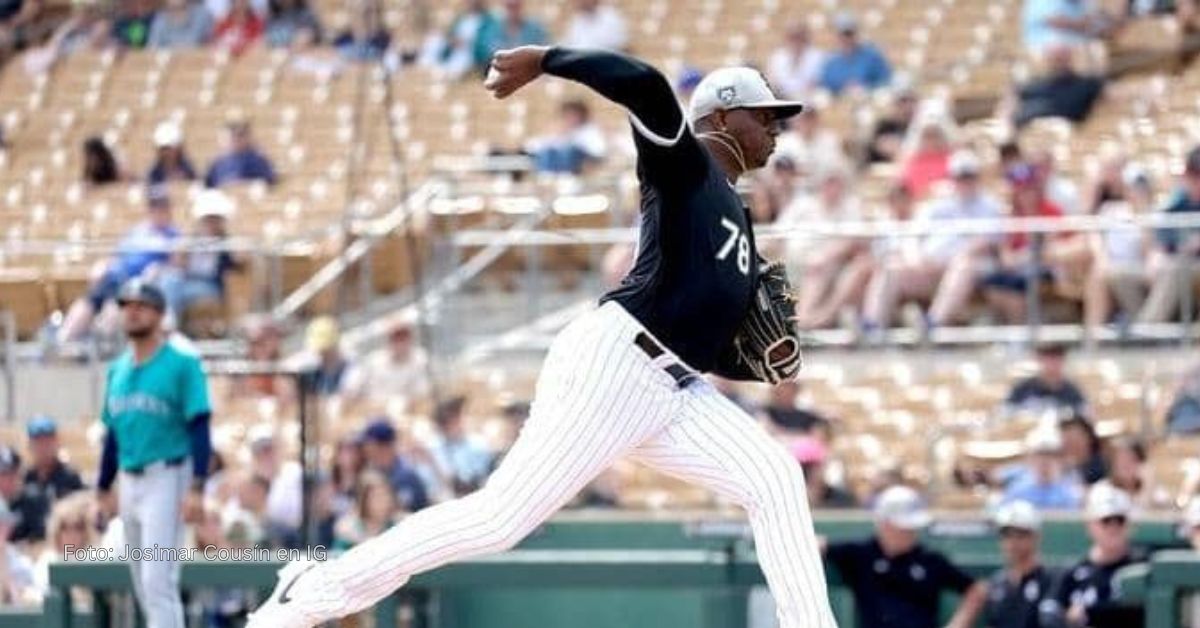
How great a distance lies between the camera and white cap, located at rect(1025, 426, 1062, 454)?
14.0m

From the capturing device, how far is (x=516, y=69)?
25.4 feet

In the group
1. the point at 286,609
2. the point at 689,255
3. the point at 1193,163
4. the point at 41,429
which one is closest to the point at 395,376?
the point at 41,429

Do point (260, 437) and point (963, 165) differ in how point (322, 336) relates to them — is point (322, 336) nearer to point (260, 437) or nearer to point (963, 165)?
point (260, 437)

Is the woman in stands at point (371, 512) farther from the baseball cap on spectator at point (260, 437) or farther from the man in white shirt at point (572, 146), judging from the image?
the man in white shirt at point (572, 146)

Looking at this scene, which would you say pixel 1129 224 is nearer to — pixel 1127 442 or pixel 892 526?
pixel 1127 442

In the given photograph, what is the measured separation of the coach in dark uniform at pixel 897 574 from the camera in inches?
472

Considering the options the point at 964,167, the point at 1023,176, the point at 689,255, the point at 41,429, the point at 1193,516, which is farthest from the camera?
the point at 964,167

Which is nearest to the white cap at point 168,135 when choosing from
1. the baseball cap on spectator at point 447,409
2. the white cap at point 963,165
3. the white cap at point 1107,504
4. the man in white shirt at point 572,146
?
the man in white shirt at point 572,146

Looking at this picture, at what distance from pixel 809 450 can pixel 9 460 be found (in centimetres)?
353

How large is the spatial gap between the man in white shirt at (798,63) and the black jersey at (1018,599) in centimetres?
732

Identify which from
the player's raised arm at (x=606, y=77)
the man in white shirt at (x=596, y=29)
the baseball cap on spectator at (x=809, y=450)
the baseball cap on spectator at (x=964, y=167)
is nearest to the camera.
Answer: the player's raised arm at (x=606, y=77)

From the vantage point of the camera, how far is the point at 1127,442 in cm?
1425

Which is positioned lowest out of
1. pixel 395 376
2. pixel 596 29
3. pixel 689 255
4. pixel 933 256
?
pixel 689 255

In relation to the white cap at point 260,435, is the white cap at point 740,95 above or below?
below
